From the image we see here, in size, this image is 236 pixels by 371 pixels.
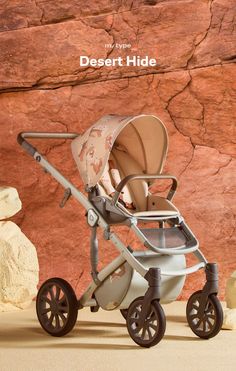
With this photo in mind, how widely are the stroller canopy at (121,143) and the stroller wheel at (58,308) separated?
0.69 m

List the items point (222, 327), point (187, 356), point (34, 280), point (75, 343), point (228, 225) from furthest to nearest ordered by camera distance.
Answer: point (228, 225) < point (34, 280) < point (222, 327) < point (75, 343) < point (187, 356)

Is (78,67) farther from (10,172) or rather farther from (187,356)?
(187,356)

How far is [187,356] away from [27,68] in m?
3.30

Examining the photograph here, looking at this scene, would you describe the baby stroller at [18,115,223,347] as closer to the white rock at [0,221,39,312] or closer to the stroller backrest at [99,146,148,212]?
the stroller backrest at [99,146,148,212]

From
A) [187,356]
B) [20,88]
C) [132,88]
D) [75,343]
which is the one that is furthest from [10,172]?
[187,356]

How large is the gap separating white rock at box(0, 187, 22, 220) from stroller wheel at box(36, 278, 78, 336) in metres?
1.21

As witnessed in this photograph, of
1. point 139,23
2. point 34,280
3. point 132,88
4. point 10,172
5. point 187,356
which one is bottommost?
point 187,356

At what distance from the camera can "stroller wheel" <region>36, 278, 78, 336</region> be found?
214 inches

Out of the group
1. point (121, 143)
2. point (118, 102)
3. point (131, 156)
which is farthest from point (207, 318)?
point (118, 102)

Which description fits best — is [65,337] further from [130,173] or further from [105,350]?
[130,173]

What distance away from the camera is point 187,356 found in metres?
4.89

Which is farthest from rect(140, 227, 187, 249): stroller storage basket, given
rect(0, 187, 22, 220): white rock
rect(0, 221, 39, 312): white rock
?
rect(0, 187, 22, 220): white rock

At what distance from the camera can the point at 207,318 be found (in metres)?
5.40

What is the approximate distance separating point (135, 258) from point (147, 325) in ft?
1.39
